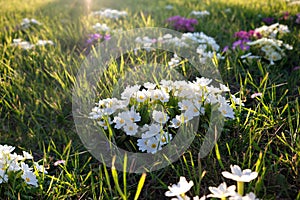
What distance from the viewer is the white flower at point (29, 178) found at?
1.41 meters

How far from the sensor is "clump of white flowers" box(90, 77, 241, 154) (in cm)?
159

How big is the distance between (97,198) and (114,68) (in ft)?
3.34

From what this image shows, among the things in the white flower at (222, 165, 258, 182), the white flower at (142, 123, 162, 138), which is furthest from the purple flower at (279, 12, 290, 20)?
the white flower at (222, 165, 258, 182)

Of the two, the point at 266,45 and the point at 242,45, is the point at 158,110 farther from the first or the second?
the point at 242,45

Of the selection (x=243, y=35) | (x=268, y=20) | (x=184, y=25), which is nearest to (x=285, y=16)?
(x=268, y=20)

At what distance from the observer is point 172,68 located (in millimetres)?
2307

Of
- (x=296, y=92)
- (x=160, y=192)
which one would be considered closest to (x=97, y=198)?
(x=160, y=192)

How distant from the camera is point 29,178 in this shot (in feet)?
4.67

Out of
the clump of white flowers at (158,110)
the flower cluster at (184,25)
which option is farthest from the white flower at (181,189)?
the flower cluster at (184,25)

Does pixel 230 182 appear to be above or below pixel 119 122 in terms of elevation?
below

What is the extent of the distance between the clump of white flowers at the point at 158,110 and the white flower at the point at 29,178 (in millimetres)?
381

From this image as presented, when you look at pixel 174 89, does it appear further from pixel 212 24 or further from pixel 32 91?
pixel 212 24

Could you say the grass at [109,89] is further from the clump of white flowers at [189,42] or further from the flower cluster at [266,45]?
the clump of white flowers at [189,42]

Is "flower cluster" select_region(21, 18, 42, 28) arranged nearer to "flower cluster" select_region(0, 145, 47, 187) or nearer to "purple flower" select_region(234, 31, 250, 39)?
"purple flower" select_region(234, 31, 250, 39)
